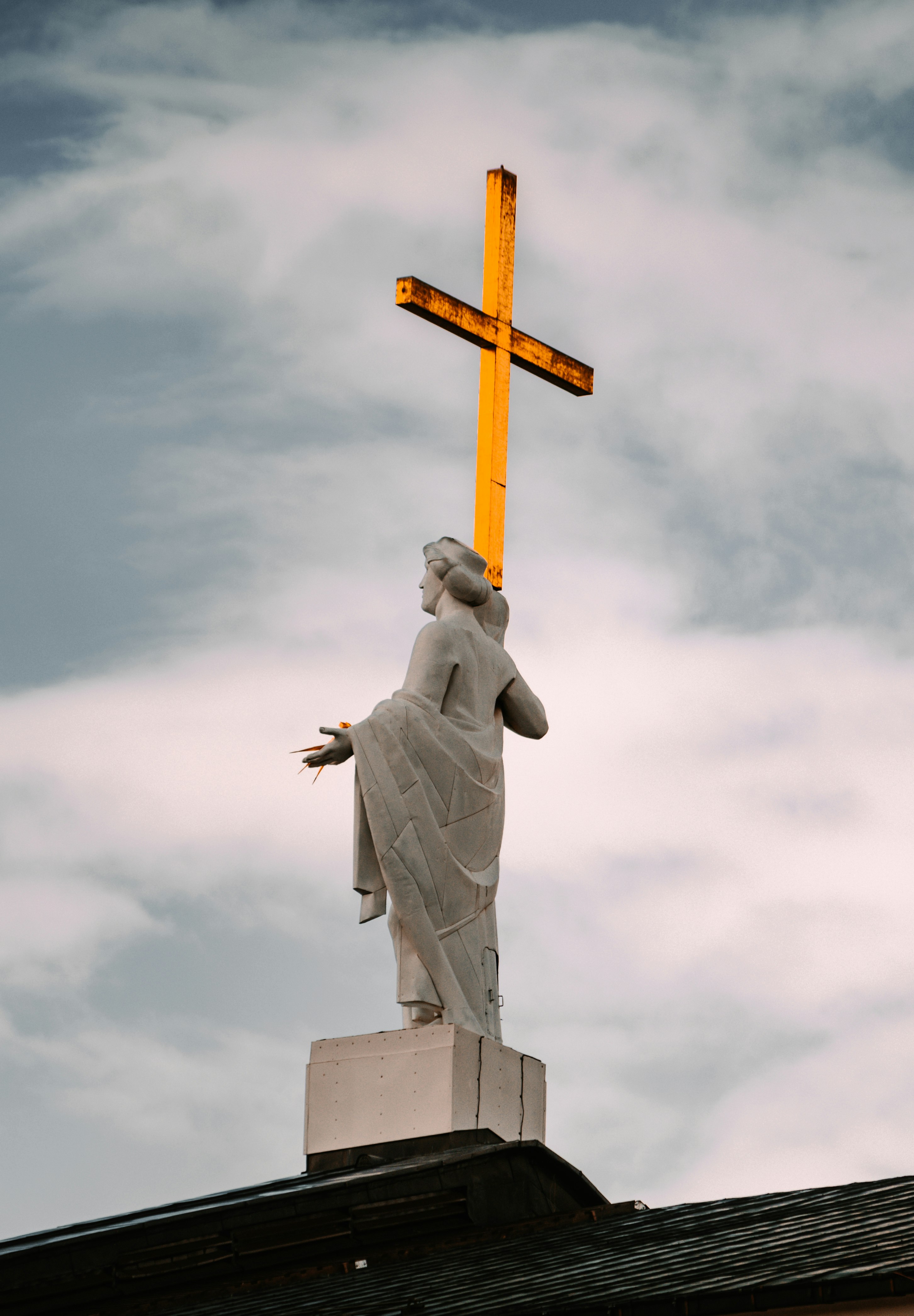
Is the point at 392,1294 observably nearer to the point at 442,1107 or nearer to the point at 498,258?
the point at 442,1107

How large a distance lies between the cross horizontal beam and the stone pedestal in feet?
18.5

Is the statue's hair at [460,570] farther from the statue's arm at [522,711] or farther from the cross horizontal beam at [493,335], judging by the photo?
the cross horizontal beam at [493,335]

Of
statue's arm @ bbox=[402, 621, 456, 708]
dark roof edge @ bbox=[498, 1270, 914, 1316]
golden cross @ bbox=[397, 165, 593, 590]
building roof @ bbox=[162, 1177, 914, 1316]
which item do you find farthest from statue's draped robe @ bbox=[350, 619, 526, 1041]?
dark roof edge @ bbox=[498, 1270, 914, 1316]

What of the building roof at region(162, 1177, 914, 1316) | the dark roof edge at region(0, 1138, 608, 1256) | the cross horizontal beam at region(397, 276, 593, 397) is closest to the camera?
the building roof at region(162, 1177, 914, 1316)

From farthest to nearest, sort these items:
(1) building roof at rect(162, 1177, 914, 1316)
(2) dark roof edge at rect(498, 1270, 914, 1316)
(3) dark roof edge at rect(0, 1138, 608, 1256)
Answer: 1. (3) dark roof edge at rect(0, 1138, 608, 1256)
2. (1) building roof at rect(162, 1177, 914, 1316)
3. (2) dark roof edge at rect(498, 1270, 914, 1316)

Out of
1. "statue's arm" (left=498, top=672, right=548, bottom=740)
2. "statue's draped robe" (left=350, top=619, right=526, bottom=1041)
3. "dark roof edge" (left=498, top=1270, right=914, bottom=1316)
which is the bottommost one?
"dark roof edge" (left=498, top=1270, right=914, bottom=1316)

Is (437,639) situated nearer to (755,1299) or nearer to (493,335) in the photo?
(493,335)

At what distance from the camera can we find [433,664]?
1496cm

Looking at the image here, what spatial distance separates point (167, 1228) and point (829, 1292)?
19.0 feet

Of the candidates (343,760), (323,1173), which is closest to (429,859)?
(343,760)

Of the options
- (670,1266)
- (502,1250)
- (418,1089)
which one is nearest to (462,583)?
(418,1089)

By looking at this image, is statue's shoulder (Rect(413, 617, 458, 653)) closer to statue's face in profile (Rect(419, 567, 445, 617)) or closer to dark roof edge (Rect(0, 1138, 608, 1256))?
statue's face in profile (Rect(419, 567, 445, 617))

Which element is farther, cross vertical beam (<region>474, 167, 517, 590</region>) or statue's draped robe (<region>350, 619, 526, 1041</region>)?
cross vertical beam (<region>474, 167, 517, 590</region>)

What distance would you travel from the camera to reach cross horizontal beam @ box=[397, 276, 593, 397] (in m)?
15.8
